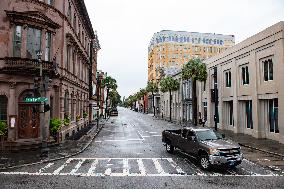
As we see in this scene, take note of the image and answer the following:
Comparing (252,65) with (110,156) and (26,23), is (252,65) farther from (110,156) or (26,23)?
(26,23)

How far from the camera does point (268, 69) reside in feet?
93.0

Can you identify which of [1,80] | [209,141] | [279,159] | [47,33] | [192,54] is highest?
[192,54]

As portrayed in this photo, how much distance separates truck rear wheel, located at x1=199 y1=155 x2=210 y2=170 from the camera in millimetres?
15233

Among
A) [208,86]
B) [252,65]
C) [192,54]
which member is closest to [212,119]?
[208,86]

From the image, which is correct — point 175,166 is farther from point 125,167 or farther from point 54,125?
point 54,125

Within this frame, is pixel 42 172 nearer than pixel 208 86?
Yes

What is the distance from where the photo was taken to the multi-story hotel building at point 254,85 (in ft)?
85.9

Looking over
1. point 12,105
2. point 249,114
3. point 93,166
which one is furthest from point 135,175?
point 249,114

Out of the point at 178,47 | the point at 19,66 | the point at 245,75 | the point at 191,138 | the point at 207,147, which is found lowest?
the point at 207,147

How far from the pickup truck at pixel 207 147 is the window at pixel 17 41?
1334 cm

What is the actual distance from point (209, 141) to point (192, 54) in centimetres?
11530

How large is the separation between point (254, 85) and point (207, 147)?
17.4 meters

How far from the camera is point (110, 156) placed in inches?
781

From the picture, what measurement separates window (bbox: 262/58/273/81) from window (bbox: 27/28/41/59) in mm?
21204
